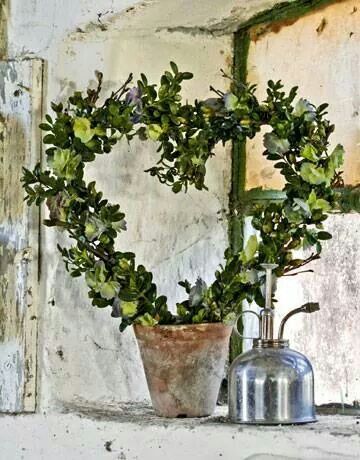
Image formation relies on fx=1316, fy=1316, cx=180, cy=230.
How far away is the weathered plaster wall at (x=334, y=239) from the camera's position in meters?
1.71

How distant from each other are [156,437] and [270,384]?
6.6 inches

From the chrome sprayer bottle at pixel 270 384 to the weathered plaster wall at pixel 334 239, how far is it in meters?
0.13

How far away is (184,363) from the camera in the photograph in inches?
63.9

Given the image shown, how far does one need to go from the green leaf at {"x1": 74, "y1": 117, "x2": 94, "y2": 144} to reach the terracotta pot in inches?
9.6

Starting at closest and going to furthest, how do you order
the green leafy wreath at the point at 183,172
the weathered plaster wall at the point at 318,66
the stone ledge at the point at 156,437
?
the stone ledge at the point at 156,437, the green leafy wreath at the point at 183,172, the weathered plaster wall at the point at 318,66

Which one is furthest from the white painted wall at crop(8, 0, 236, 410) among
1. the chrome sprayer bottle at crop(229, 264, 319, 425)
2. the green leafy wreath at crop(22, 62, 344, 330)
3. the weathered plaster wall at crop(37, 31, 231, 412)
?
the chrome sprayer bottle at crop(229, 264, 319, 425)

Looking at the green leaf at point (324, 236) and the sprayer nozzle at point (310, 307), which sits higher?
the green leaf at point (324, 236)

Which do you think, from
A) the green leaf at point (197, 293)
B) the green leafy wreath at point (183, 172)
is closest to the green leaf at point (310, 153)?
the green leafy wreath at point (183, 172)

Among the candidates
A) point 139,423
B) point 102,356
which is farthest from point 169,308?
point 139,423

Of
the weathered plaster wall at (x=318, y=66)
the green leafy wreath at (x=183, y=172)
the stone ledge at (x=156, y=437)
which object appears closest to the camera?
the stone ledge at (x=156, y=437)

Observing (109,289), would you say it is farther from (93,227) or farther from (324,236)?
(324,236)

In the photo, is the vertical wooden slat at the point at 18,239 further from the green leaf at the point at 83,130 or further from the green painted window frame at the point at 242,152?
the green painted window frame at the point at 242,152

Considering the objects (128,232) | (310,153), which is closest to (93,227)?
(128,232)

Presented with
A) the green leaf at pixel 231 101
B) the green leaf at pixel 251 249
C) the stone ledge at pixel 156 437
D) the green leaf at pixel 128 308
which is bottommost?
the stone ledge at pixel 156 437
